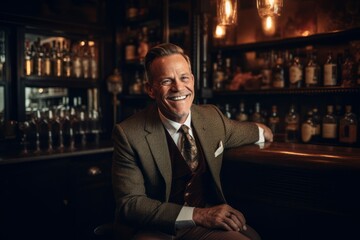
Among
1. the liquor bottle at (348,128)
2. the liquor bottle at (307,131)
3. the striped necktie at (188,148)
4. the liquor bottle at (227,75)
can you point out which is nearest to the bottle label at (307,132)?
the liquor bottle at (307,131)

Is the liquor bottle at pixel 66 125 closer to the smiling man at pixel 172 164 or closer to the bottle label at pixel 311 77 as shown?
the smiling man at pixel 172 164

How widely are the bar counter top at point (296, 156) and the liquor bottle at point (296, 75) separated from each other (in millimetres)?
1196

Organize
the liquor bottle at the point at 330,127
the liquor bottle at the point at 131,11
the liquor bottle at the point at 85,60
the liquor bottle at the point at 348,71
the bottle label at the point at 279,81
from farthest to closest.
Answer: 1. the liquor bottle at the point at 131,11
2. the liquor bottle at the point at 85,60
3. the bottle label at the point at 279,81
4. the liquor bottle at the point at 330,127
5. the liquor bottle at the point at 348,71

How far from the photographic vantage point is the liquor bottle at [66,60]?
3344 mm

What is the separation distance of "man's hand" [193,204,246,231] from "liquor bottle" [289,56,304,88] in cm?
167

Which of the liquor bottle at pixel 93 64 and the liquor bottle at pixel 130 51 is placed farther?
the liquor bottle at pixel 130 51

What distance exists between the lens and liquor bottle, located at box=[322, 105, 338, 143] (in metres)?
2.68

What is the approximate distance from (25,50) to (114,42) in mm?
955

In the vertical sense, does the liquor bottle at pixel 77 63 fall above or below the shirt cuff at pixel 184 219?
above

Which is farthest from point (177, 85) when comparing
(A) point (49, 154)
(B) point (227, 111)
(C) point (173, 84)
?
(B) point (227, 111)

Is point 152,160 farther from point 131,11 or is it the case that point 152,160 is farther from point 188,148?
point 131,11

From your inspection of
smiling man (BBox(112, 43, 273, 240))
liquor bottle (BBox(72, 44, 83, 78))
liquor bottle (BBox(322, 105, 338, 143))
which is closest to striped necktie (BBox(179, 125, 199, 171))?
smiling man (BBox(112, 43, 273, 240))

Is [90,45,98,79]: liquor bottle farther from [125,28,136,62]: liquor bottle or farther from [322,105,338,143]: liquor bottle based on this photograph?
[322,105,338,143]: liquor bottle

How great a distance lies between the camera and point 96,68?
3.61 metres
